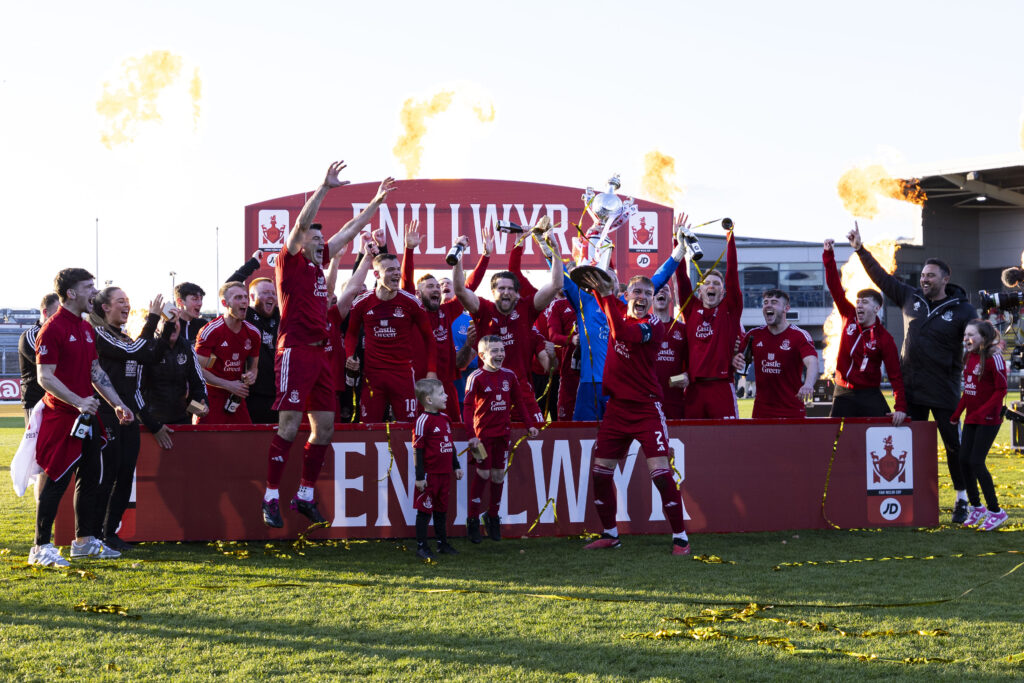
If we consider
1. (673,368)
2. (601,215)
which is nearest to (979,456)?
(673,368)

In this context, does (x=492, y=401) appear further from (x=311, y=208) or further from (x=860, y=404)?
(x=860, y=404)

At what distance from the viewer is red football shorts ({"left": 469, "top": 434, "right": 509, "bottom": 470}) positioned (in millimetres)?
8227

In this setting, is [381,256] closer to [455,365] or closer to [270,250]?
[455,365]

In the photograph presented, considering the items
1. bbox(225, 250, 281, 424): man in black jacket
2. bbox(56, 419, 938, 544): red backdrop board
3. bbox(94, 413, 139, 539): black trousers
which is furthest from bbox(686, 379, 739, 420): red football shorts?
bbox(94, 413, 139, 539): black trousers

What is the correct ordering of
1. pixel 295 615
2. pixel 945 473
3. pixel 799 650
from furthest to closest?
1. pixel 945 473
2. pixel 295 615
3. pixel 799 650

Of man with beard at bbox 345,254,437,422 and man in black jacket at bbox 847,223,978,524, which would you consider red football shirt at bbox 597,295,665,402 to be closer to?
man with beard at bbox 345,254,437,422

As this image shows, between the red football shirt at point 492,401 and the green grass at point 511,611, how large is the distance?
97 centimetres

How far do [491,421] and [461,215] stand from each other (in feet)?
66.8

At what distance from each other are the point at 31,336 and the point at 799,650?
6828 millimetres

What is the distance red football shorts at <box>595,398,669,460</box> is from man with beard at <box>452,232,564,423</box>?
1.16 m

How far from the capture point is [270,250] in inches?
1055

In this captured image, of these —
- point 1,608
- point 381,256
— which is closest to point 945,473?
point 381,256

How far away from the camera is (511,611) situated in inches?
227

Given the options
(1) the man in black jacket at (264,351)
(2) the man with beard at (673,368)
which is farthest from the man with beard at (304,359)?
(2) the man with beard at (673,368)
